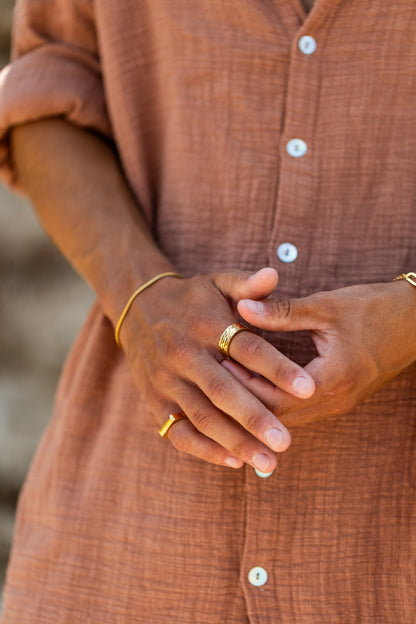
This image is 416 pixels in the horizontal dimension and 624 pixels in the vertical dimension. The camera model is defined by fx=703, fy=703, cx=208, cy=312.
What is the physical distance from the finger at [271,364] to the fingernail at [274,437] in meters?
0.05

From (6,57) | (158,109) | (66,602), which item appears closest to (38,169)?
(158,109)

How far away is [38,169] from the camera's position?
1218 millimetres

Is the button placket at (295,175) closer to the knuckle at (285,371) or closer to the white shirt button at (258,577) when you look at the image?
the knuckle at (285,371)

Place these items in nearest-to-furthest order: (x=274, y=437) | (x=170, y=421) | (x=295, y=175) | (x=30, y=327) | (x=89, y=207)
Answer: (x=274, y=437) < (x=170, y=421) < (x=295, y=175) < (x=89, y=207) < (x=30, y=327)

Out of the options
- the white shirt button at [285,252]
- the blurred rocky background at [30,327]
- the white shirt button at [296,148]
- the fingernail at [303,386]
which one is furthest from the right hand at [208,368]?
the blurred rocky background at [30,327]

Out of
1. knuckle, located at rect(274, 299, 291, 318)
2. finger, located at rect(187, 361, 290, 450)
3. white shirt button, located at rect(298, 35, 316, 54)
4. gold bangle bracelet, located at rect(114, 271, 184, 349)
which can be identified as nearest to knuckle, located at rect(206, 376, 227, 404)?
finger, located at rect(187, 361, 290, 450)

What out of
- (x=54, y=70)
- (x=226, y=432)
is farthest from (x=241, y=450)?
(x=54, y=70)

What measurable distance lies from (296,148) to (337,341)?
331 mm

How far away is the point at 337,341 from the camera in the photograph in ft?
2.86

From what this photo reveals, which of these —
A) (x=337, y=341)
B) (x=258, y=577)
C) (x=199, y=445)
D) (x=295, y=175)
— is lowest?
(x=258, y=577)

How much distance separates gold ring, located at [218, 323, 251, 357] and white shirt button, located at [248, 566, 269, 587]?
1.04ft

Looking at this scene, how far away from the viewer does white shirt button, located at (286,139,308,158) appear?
104 centimetres

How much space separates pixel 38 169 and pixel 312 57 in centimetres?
50

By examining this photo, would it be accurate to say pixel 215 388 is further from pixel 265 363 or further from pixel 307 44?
pixel 307 44
